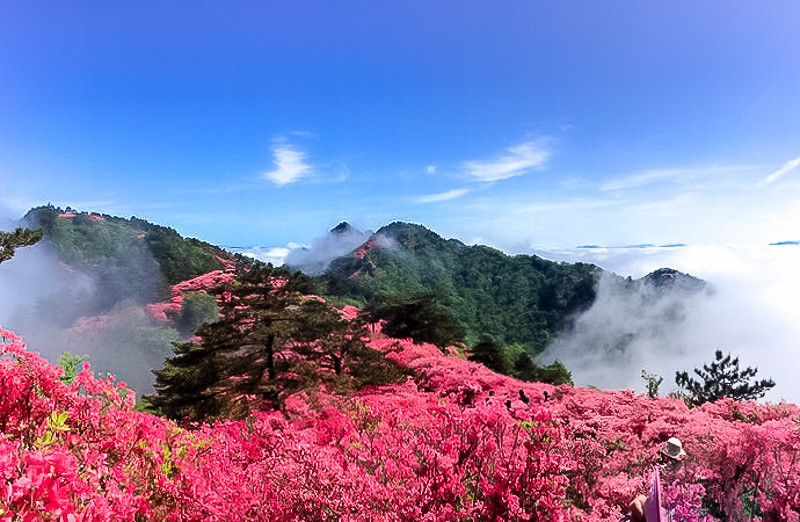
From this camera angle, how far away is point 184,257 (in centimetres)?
4269

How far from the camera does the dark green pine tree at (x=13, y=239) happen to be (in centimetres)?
1252

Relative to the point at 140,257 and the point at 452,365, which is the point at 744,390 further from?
the point at 140,257

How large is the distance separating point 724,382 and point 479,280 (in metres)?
54.9

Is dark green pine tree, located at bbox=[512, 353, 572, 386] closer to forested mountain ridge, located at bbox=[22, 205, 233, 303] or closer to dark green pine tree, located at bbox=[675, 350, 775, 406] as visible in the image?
dark green pine tree, located at bbox=[675, 350, 775, 406]

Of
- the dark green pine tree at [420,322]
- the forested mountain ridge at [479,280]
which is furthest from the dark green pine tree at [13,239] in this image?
the forested mountain ridge at [479,280]

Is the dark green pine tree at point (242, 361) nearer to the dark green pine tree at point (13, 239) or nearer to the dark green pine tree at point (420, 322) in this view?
the dark green pine tree at point (13, 239)

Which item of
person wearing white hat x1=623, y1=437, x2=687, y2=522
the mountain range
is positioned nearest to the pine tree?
person wearing white hat x1=623, y1=437, x2=687, y2=522

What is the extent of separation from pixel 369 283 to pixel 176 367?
4829 cm

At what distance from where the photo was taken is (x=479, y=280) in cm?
7119

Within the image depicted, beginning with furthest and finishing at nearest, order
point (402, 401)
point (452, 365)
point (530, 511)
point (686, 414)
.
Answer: point (452, 365), point (402, 401), point (686, 414), point (530, 511)

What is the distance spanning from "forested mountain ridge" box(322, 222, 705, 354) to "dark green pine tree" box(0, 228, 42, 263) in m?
42.0

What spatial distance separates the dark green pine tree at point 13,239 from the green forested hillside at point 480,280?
140 feet

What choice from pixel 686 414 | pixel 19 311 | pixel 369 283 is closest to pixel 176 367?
pixel 686 414

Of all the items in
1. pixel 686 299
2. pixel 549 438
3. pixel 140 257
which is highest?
pixel 140 257
